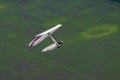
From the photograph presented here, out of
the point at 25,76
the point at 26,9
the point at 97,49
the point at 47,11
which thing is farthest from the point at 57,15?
the point at 25,76

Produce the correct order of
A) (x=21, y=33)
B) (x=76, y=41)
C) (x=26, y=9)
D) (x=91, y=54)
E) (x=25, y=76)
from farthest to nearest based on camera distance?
(x=26, y=9) → (x=21, y=33) → (x=76, y=41) → (x=91, y=54) → (x=25, y=76)

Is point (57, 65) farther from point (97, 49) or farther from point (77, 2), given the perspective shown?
point (77, 2)

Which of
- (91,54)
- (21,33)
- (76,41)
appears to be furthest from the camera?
(21,33)

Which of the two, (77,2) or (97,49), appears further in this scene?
(77,2)

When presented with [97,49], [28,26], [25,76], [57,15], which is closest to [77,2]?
[57,15]

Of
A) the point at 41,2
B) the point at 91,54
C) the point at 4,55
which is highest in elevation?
the point at 41,2

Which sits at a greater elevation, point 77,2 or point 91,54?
point 77,2
